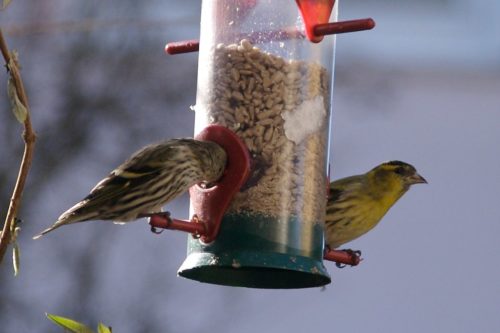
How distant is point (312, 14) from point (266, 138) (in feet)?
1.96

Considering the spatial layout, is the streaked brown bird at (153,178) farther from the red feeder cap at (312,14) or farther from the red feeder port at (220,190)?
the red feeder cap at (312,14)

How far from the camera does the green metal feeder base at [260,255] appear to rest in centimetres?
604

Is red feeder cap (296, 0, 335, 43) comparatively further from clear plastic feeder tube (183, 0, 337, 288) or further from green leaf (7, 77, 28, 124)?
green leaf (7, 77, 28, 124)

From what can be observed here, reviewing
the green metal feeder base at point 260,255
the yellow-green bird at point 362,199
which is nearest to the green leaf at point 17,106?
the green metal feeder base at point 260,255

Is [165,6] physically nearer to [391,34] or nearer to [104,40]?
[104,40]

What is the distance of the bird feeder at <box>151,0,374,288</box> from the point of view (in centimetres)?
616

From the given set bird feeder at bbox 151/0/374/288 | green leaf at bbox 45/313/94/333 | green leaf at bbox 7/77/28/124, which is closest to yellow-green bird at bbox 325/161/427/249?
bird feeder at bbox 151/0/374/288

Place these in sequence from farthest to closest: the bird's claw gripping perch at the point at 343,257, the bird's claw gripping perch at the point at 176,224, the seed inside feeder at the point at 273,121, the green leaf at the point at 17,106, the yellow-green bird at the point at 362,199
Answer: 1. the yellow-green bird at the point at 362,199
2. the bird's claw gripping perch at the point at 343,257
3. the seed inside feeder at the point at 273,121
4. the bird's claw gripping perch at the point at 176,224
5. the green leaf at the point at 17,106

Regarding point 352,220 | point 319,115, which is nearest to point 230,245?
point 319,115

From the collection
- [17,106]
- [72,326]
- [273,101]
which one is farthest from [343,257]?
[17,106]

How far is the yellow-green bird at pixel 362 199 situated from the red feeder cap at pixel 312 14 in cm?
135

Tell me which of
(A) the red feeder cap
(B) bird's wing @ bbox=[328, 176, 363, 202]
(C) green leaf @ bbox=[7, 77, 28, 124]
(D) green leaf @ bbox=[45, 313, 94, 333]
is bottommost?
Answer: (D) green leaf @ bbox=[45, 313, 94, 333]

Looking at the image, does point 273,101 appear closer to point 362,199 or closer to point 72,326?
point 362,199

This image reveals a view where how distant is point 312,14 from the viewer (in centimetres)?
627
